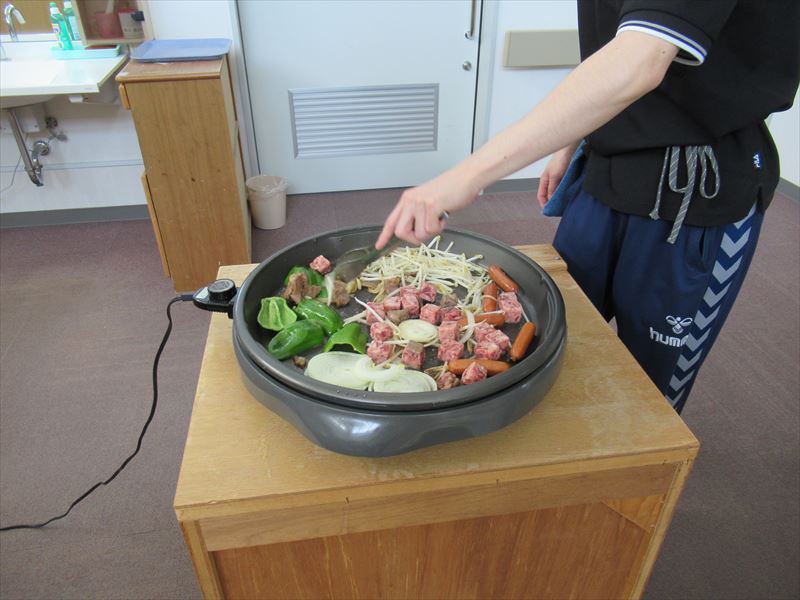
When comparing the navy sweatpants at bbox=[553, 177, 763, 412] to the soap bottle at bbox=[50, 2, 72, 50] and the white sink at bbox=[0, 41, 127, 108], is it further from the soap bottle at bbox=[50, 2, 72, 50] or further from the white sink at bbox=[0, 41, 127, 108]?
the soap bottle at bbox=[50, 2, 72, 50]

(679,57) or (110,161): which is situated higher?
(679,57)

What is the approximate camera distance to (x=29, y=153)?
3088 millimetres

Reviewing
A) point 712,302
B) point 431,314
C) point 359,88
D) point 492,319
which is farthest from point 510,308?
point 359,88

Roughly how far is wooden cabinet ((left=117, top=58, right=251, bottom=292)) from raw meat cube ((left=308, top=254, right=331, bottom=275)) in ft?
4.71

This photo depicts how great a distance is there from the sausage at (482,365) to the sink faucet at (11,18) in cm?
306

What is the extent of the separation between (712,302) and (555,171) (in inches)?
A: 18.9

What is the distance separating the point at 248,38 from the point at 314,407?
289 cm

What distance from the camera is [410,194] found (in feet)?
3.00

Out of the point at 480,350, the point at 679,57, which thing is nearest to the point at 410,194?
the point at 480,350

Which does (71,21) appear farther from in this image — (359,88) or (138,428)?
(138,428)

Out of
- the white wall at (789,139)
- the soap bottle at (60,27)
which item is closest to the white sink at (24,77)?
the soap bottle at (60,27)

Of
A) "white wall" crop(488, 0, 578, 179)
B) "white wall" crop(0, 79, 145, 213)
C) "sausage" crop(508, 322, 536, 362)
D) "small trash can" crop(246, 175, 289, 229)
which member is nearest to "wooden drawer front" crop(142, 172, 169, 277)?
"small trash can" crop(246, 175, 289, 229)

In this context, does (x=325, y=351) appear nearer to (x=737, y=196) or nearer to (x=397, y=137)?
(x=737, y=196)

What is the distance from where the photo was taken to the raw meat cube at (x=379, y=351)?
98 cm
